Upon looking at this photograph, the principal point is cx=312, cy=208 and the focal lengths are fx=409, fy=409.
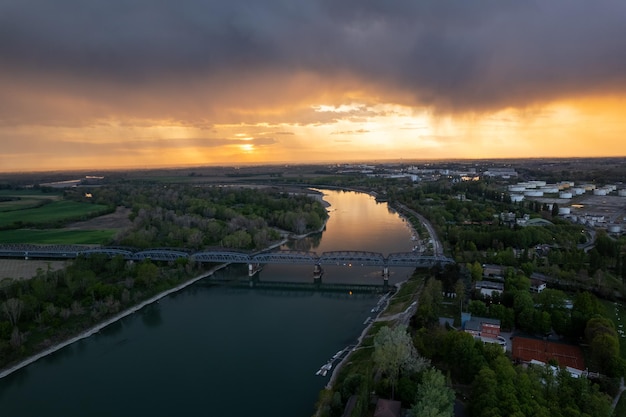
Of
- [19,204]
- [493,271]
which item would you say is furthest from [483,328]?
[19,204]

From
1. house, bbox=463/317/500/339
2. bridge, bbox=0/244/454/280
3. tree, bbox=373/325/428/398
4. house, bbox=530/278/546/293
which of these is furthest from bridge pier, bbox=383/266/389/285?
tree, bbox=373/325/428/398

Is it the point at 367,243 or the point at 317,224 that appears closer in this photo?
the point at 367,243

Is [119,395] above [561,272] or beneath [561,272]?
beneath

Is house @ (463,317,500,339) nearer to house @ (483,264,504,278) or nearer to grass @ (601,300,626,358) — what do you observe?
grass @ (601,300,626,358)

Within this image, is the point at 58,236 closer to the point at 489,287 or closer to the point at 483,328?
the point at 489,287

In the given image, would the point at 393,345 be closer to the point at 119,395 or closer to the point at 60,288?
the point at 119,395

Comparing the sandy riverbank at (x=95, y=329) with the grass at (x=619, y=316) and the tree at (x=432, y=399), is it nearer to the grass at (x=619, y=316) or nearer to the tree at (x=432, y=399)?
the tree at (x=432, y=399)

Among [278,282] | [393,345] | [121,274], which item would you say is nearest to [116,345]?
[121,274]
